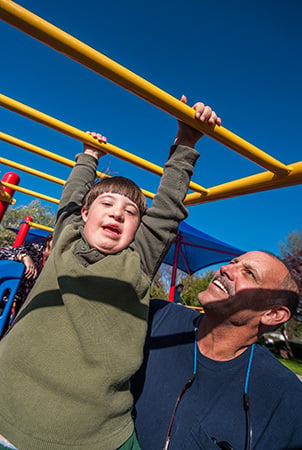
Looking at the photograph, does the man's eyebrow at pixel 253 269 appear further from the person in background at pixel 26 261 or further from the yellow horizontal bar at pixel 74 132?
the person in background at pixel 26 261

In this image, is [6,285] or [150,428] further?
[6,285]

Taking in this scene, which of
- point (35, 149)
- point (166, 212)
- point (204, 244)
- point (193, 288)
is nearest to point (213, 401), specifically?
point (166, 212)

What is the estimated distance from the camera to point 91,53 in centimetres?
51

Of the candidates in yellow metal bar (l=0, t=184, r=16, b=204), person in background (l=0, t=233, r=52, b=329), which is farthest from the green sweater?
yellow metal bar (l=0, t=184, r=16, b=204)

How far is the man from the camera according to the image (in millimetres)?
854

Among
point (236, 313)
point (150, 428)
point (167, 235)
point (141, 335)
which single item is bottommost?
point (150, 428)

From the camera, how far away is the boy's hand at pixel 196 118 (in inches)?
26.2

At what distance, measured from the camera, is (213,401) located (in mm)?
921

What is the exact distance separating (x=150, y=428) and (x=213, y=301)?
1.73 feet

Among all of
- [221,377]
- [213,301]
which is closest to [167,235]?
[213,301]

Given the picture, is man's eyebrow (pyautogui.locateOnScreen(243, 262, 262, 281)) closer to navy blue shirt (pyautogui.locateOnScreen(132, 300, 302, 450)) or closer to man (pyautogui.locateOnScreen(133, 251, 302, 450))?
man (pyautogui.locateOnScreen(133, 251, 302, 450))

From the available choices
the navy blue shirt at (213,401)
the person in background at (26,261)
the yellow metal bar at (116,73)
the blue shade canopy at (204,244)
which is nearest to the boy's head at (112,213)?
the yellow metal bar at (116,73)

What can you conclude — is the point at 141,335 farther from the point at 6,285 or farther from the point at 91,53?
the point at 6,285

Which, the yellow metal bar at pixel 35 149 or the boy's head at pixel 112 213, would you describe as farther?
the yellow metal bar at pixel 35 149
